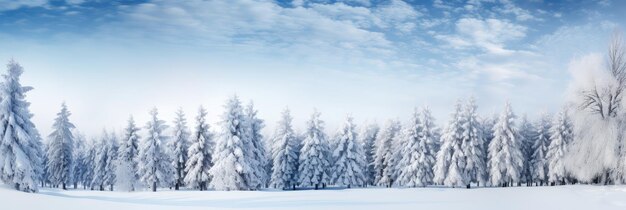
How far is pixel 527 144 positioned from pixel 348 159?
2391cm

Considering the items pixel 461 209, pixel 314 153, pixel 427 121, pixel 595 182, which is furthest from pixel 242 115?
pixel 595 182

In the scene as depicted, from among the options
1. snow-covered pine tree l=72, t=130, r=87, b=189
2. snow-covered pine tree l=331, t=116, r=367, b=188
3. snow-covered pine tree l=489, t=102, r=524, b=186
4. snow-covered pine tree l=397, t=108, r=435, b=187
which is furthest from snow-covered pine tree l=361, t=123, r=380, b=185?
snow-covered pine tree l=72, t=130, r=87, b=189

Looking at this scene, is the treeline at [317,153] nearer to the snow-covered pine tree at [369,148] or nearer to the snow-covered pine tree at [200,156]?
the snow-covered pine tree at [200,156]

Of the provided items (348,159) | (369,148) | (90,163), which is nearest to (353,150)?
(348,159)

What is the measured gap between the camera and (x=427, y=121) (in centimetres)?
5641

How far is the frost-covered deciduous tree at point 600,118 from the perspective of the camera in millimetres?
32594

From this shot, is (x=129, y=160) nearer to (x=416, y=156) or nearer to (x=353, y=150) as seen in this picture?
(x=353, y=150)

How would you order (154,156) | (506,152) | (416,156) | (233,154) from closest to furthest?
1. (233,154)
2. (154,156)
3. (506,152)
4. (416,156)

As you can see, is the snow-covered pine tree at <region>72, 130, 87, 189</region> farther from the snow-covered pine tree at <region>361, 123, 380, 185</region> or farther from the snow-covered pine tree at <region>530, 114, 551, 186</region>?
the snow-covered pine tree at <region>530, 114, 551, 186</region>

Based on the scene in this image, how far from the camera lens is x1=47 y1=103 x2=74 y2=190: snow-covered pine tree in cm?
5965

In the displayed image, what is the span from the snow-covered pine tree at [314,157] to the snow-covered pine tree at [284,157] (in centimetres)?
155

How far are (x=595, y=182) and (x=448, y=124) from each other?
58.2 feet

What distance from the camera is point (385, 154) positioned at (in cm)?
6506

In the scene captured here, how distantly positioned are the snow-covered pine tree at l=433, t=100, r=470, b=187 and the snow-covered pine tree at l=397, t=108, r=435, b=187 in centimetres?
153
